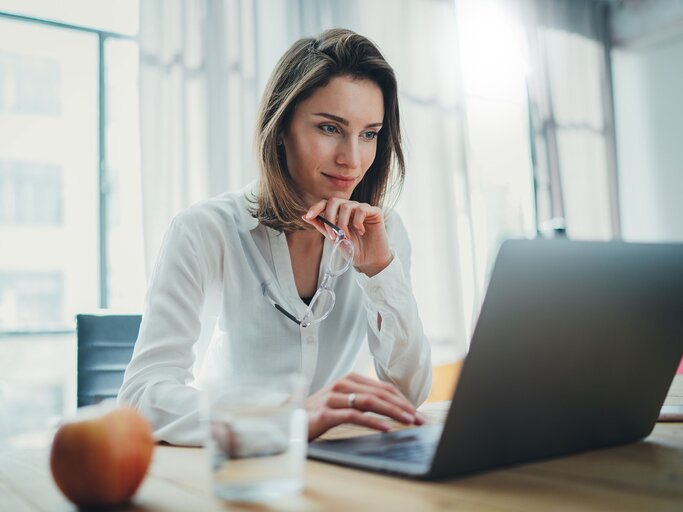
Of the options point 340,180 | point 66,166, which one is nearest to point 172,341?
point 340,180

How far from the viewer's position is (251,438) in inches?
21.6

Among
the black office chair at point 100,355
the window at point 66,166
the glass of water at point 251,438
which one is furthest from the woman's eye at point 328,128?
the window at point 66,166

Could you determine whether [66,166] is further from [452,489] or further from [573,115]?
[573,115]

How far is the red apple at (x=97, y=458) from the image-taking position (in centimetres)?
56

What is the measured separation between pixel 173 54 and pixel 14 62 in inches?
27.7

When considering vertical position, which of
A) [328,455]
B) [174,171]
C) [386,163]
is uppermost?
[174,171]

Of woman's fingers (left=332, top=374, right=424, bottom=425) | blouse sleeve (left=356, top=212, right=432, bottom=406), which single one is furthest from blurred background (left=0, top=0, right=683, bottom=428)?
woman's fingers (left=332, top=374, right=424, bottom=425)

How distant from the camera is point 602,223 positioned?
5.34m

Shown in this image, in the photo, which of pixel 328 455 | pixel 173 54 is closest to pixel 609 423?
pixel 328 455

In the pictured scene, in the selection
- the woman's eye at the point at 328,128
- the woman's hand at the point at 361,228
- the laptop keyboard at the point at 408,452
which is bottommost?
the laptop keyboard at the point at 408,452

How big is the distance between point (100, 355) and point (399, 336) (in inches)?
26.7

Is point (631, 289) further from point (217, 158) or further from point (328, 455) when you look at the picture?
point (217, 158)

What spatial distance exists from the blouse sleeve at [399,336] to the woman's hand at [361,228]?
0.03m

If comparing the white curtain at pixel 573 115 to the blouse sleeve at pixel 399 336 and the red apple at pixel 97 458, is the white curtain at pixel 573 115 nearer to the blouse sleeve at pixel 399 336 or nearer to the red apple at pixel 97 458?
the blouse sleeve at pixel 399 336
